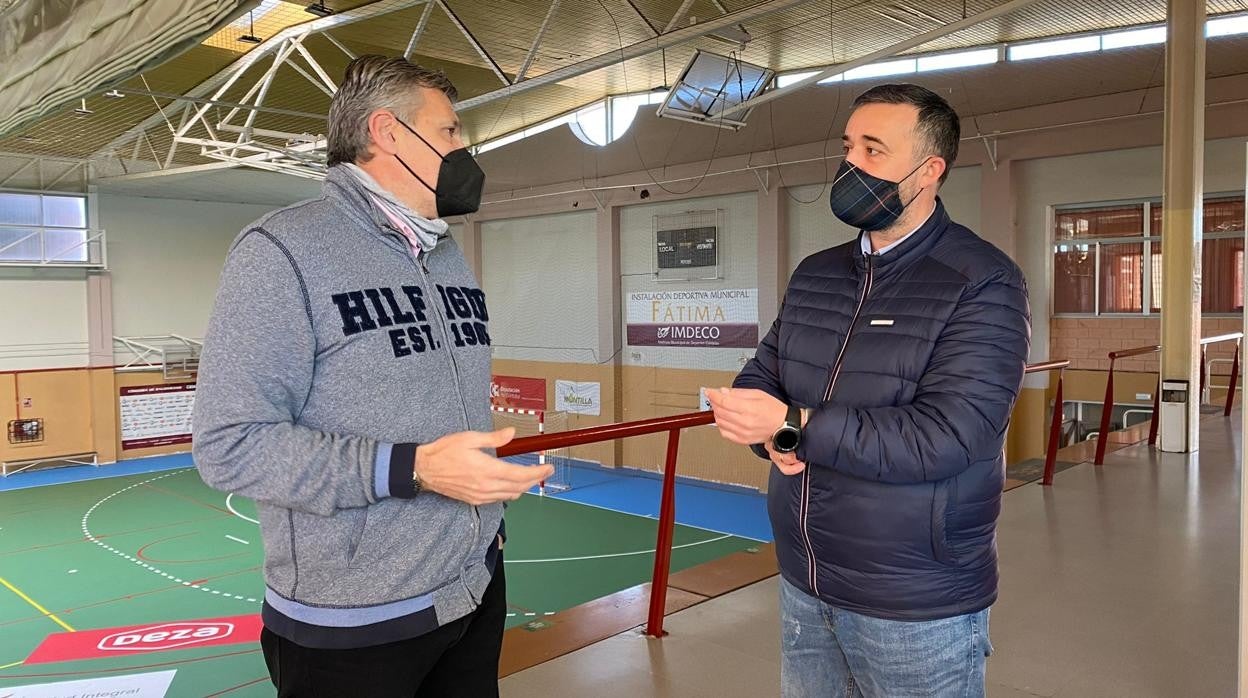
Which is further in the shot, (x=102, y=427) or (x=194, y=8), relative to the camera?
(x=102, y=427)

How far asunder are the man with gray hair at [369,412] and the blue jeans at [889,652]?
0.65 m

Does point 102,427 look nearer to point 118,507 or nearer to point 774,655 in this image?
point 118,507

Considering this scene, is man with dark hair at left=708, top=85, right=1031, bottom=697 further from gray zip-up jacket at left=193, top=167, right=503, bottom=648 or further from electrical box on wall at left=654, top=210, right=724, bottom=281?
electrical box on wall at left=654, top=210, right=724, bottom=281

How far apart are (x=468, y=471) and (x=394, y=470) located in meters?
0.12

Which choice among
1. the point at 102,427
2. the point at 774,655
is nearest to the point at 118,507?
the point at 102,427

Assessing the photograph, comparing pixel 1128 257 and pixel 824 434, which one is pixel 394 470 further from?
pixel 1128 257

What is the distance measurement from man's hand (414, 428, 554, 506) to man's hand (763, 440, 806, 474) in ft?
1.67

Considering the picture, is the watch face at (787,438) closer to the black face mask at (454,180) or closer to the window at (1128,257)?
the black face mask at (454,180)

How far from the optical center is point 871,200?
1729 mm

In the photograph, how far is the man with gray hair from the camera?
4.35 ft

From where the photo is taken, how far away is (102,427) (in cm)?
1591

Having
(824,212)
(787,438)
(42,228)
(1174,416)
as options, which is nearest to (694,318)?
(824,212)

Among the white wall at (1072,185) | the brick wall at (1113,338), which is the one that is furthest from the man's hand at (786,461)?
the brick wall at (1113,338)

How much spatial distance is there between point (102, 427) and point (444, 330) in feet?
55.8
